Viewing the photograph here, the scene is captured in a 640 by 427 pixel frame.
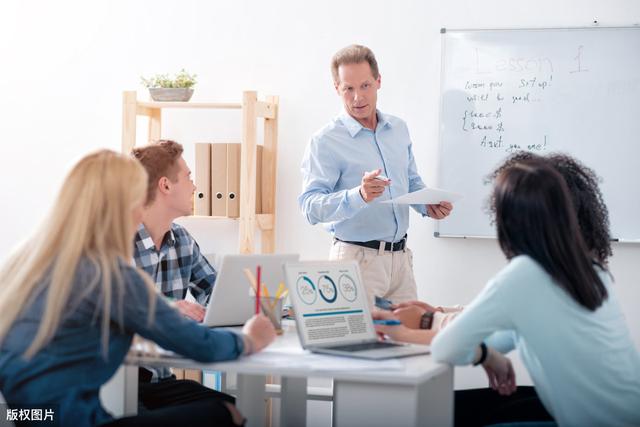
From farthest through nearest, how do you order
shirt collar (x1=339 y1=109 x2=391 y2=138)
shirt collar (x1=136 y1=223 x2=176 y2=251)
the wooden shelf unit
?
the wooden shelf unit < shirt collar (x1=339 y1=109 x2=391 y2=138) < shirt collar (x1=136 y1=223 x2=176 y2=251)

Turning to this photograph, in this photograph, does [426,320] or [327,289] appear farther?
[426,320]

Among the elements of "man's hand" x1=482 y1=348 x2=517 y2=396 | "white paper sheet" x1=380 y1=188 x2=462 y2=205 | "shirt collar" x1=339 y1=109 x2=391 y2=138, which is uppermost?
"shirt collar" x1=339 y1=109 x2=391 y2=138

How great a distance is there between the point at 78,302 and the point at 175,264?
1029 millimetres

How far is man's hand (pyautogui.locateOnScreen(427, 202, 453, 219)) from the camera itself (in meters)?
3.44

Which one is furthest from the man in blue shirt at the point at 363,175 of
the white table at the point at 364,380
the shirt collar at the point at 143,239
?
the white table at the point at 364,380

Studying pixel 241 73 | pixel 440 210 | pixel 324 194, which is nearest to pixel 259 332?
pixel 324 194

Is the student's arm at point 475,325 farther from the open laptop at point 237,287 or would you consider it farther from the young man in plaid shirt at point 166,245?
the young man in plaid shirt at point 166,245

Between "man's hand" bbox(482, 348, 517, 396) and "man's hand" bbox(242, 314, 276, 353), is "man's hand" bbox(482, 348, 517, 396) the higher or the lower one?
the lower one

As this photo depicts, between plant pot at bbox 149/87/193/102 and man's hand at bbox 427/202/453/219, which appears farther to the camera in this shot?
plant pot at bbox 149/87/193/102

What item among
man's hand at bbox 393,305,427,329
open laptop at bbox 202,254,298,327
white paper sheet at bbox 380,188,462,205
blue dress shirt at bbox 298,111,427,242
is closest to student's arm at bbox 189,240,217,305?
open laptop at bbox 202,254,298,327

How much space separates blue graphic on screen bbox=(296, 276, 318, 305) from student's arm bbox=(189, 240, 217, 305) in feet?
2.52

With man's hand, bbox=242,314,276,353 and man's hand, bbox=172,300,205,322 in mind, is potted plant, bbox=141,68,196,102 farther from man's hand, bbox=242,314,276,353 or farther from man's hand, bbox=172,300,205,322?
man's hand, bbox=242,314,276,353

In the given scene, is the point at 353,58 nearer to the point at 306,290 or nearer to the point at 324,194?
the point at 324,194

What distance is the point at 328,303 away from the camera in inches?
93.0
